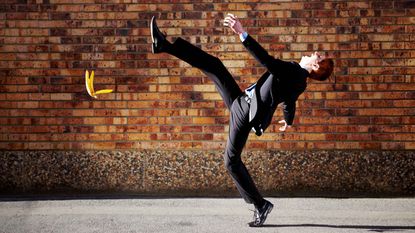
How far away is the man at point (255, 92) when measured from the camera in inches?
161

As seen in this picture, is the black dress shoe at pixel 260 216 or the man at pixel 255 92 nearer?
the man at pixel 255 92

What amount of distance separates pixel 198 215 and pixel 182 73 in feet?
5.70

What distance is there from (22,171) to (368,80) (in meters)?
4.23

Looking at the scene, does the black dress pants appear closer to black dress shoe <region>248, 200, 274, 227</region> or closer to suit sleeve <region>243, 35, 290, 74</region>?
black dress shoe <region>248, 200, 274, 227</region>

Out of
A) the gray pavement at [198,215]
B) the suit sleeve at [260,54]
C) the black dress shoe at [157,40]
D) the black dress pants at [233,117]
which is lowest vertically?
the gray pavement at [198,215]

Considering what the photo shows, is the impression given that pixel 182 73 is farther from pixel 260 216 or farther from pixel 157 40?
pixel 260 216

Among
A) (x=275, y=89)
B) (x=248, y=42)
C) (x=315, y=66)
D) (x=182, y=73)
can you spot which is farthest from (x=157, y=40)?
(x=315, y=66)

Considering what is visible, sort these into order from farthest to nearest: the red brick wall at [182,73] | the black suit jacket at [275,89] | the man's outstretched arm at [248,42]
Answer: the red brick wall at [182,73] → the black suit jacket at [275,89] → the man's outstretched arm at [248,42]

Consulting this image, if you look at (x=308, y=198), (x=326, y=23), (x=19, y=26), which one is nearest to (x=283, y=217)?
(x=308, y=198)

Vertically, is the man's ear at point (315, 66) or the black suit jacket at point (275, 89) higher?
the man's ear at point (315, 66)

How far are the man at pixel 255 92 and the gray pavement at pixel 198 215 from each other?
0.42 meters

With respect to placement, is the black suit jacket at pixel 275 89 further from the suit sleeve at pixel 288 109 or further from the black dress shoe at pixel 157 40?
the black dress shoe at pixel 157 40

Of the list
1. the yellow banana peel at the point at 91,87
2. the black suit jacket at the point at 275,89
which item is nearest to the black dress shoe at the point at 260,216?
the black suit jacket at the point at 275,89

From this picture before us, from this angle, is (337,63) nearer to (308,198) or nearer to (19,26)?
(308,198)
